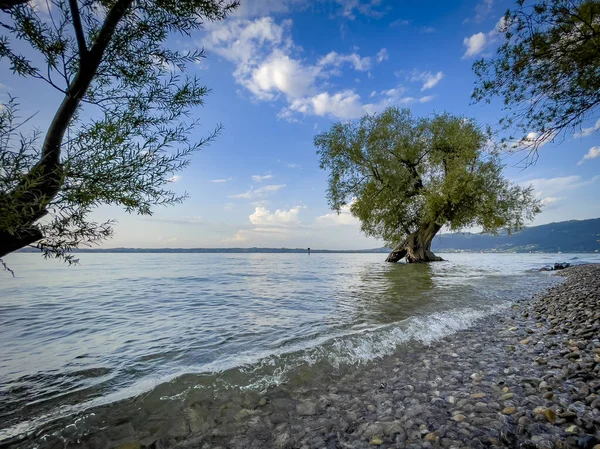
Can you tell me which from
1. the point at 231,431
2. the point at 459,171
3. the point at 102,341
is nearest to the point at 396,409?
the point at 231,431

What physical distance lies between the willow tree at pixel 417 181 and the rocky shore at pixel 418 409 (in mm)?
27981

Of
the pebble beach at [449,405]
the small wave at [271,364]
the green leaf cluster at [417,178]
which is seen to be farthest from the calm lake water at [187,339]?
the green leaf cluster at [417,178]

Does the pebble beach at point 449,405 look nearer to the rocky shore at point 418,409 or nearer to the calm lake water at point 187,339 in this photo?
the rocky shore at point 418,409

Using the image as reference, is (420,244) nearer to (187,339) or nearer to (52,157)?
(187,339)

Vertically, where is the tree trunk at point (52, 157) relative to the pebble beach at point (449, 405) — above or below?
above

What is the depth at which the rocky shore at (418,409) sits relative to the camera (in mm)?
3121

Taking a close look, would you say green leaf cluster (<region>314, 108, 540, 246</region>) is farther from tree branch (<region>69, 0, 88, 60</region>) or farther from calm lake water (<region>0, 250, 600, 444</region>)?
tree branch (<region>69, 0, 88, 60</region>)

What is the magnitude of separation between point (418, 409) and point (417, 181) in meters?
35.9

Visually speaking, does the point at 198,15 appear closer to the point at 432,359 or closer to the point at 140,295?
the point at 432,359

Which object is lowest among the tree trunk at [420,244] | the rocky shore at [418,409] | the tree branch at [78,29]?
the rocky shore at [418,409]

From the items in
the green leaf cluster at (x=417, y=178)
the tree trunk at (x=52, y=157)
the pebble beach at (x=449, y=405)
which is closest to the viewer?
the pebble beach at (x=449, y=405)

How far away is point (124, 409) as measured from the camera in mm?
4191

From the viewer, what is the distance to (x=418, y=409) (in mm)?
3779

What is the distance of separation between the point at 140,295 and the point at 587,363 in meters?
17.2
